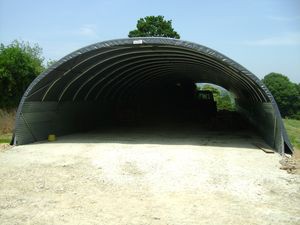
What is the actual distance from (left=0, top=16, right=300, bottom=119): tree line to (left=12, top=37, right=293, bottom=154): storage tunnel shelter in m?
4.16

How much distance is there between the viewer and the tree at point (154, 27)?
47625 mm

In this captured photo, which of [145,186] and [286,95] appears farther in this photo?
[286,95]

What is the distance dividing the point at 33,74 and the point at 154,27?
2983 centimetres

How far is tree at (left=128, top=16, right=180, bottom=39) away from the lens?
47.6 metres

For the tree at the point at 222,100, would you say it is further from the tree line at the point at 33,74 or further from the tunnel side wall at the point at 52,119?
the tunnel side wall at the point at 52,119

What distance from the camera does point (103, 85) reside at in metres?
18.0

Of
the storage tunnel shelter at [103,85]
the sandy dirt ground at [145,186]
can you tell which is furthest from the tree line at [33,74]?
the sandy dirt ground at [145,186]

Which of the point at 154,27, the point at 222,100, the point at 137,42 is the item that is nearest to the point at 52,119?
the point at 137,42

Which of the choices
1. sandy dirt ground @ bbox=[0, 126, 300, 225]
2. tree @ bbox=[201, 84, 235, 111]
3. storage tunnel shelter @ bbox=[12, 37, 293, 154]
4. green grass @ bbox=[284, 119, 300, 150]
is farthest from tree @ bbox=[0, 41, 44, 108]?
tree @ bbox=[201, 84, 235, 111]

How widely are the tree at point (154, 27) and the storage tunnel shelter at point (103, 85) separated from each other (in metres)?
27.2

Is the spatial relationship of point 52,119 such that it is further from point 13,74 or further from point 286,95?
point 286,95

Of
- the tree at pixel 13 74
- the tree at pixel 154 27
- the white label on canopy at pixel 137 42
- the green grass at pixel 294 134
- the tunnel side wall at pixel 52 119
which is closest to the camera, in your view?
the white label on canopy at pixel 137 42

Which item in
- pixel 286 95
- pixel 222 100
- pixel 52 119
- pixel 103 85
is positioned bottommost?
pixel 52 119

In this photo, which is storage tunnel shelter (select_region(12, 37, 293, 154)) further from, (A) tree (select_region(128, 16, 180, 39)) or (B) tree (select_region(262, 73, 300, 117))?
(B) tree (select_region(262, 73, 300, 117))
